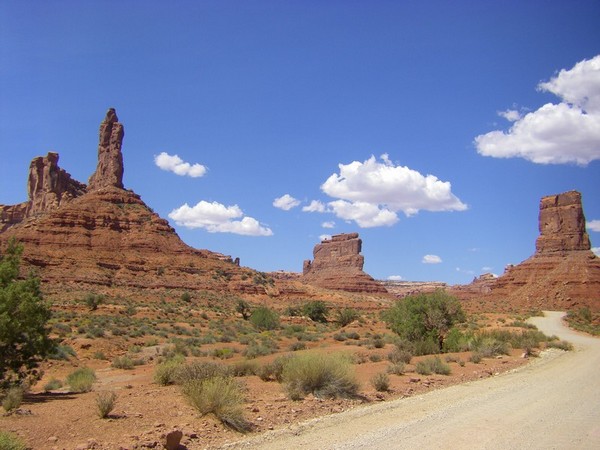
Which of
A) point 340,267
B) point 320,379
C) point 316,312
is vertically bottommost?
point 320,379

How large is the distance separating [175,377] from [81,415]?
13.3ft

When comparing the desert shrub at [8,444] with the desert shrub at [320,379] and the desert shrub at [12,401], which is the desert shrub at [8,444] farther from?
the desert shrub at [320,379]

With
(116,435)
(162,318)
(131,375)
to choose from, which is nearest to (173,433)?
(116,435)

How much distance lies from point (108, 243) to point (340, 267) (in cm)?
8407

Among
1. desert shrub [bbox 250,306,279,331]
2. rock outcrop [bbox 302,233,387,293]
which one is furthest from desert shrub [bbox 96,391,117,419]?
rock outcrop [bbox 302,233,387,293]

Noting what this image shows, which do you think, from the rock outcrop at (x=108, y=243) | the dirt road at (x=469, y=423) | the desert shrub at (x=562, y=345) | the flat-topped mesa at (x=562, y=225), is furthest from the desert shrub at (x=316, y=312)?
the flat-topped mesa at (x=562, y=225)

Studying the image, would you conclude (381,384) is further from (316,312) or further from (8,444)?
(316,312)

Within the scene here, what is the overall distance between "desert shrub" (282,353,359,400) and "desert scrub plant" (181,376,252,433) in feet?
7.61

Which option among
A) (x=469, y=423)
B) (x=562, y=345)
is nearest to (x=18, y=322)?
(x=469, y=423)

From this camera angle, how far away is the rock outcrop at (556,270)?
265 feet

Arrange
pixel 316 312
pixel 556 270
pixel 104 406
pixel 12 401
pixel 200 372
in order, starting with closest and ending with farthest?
pixel 104 406
pixel 12 401
pixel 200 372
pixel 316 312
pixel 556 270

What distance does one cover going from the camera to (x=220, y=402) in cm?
938

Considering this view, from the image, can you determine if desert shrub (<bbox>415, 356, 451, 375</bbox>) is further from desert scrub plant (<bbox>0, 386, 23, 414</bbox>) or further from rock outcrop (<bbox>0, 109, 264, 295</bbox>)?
rock outcrop (<bbox>0, 109, 264, 295</bbox>)

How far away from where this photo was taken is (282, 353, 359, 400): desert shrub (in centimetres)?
1176
